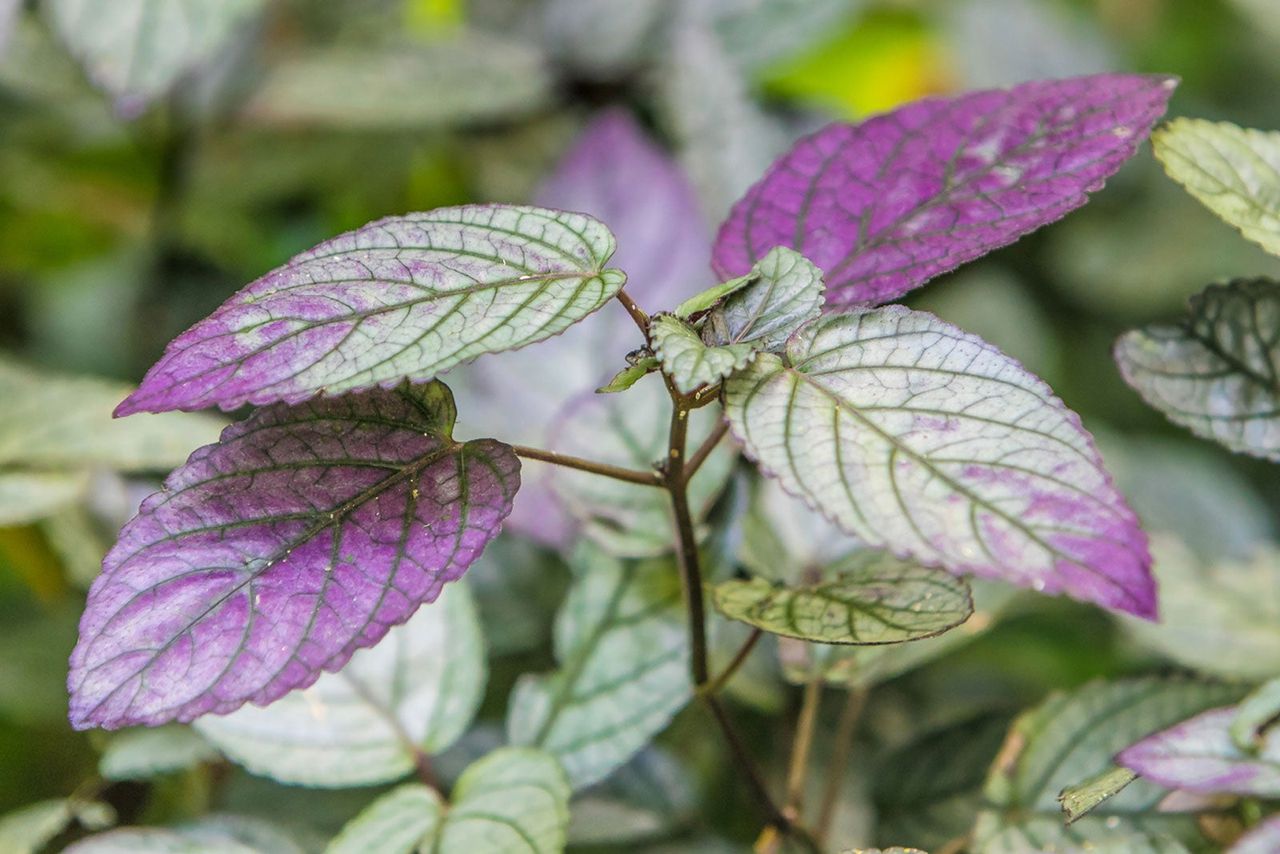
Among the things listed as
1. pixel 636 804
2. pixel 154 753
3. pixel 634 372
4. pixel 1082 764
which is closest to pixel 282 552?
pixel 634 372

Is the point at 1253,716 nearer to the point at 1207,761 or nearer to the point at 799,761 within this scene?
the point at 1207,761

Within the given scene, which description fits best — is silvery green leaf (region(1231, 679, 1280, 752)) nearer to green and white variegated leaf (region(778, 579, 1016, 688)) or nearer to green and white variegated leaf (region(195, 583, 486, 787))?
green and white variegated leaf (region(778, 579, 1016, 688))

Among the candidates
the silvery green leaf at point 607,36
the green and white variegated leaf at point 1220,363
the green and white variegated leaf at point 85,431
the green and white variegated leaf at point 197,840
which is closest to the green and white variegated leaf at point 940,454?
the green and white variegated leaf at point 1220,363

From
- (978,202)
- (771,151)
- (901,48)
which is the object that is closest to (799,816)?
(978,202)

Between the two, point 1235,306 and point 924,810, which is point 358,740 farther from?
point 1235,306

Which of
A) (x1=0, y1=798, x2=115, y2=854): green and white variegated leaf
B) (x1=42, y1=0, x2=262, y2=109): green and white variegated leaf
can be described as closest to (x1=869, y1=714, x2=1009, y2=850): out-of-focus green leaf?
(x1=0, y1=798, x2=115, y2=854): green and white variegated leaf

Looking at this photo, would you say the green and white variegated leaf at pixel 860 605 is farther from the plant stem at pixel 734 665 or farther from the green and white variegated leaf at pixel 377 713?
the green and white variegated leaf at pixel 377 713
